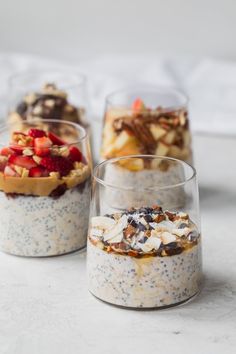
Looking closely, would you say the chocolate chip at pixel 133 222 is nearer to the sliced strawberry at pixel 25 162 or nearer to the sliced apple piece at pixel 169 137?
the sliced strawberry at pixel 25 162

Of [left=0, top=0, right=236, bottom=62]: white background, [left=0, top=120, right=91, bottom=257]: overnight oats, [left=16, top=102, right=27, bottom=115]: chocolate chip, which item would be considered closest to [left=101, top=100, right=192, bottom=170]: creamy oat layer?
[left=0, top=120, right=91, bottom=257]: overnight oats

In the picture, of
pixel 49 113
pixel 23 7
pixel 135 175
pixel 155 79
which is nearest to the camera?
pixel 135 175

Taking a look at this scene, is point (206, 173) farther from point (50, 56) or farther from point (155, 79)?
point (50, 56)

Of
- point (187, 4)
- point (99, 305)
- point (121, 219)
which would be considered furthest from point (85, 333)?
point (187, 4)

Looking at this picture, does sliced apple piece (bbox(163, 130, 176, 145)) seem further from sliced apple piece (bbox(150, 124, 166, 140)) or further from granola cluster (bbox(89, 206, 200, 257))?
granola cluster (bbox(89, 206, 200, 257))


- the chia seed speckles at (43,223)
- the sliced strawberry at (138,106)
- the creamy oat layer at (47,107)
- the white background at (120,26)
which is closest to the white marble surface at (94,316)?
the chia seed speckles at (43,223)

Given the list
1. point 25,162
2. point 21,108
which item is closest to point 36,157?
point 25,162
